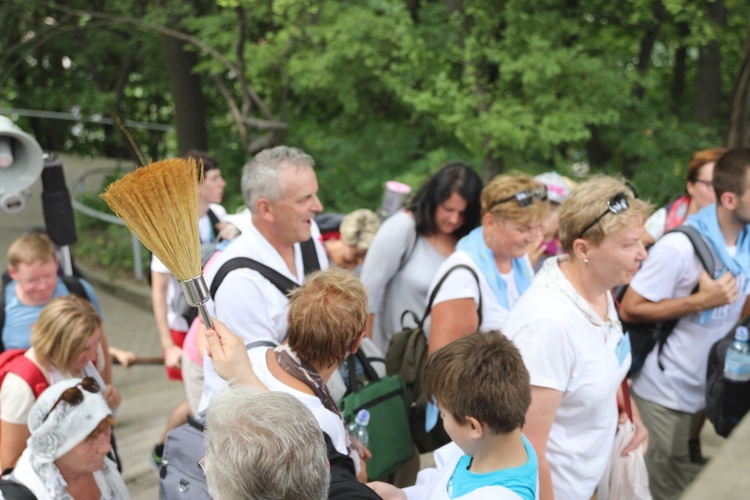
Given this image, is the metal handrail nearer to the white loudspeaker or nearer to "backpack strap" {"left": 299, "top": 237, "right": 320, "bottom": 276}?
the white loudspeaker

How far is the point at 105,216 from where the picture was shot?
9.98m

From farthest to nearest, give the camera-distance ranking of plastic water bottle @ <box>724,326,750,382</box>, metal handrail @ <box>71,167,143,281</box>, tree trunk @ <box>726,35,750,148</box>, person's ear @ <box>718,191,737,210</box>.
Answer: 1. metal handrail @ <box>71,167,143,281</box>
2. tree trunk @ <box>726,35,750,148</box>
3. person's ear @ <box>718,191,737,210</box>
4. plastic water bottle @ <box>724,326,750,382</box>

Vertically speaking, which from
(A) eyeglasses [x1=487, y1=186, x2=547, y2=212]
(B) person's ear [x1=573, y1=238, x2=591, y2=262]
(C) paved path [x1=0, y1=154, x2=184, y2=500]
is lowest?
(C) paved path [x1=0, y1=154, x2=184, y2=500]

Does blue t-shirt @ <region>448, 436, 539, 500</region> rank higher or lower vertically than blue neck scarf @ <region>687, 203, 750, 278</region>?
lower

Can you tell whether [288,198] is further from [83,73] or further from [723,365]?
[83,73]

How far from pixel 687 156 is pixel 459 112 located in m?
3.45

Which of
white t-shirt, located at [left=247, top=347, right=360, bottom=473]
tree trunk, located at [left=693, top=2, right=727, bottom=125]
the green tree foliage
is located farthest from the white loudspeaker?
tree trunk, located at [left=693, top=2, right=727, bottom=125]

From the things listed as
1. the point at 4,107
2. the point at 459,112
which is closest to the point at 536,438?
the point at 459,112

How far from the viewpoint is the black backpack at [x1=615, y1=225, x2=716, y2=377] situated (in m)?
3.44

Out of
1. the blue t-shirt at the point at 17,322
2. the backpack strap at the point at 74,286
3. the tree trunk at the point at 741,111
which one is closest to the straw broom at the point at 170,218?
the blue t-shirt at the point at 17,322

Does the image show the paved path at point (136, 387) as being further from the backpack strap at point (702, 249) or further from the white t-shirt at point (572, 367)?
the backpack strap at point (702, 249)

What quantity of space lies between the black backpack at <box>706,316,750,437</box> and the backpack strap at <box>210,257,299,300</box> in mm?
2033

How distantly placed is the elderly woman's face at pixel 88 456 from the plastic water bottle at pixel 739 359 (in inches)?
106

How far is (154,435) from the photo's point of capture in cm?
545
